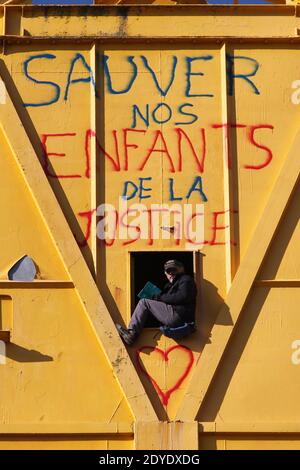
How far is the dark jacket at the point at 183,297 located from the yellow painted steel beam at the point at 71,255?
0.81 metres

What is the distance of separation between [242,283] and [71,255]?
2227mm

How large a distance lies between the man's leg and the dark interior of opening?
Result: 0.59ft

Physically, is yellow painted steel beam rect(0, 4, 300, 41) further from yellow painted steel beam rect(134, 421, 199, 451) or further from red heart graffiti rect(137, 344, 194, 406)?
yellow painted steel beam rect(134, 421, 199, 451)

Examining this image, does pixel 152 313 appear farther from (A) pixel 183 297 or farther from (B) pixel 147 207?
(B) pixel 147 207

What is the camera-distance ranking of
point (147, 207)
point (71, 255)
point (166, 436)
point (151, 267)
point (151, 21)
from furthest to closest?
point (151, 267) → point (151, 21) → point (147, 207) → point (71, 255) → point (166, 436)

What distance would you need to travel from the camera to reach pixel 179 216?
14.0 meters

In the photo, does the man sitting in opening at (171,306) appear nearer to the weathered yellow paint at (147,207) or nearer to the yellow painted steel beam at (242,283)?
the weathered yellow paint at (147,207)


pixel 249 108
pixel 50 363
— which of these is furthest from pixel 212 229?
pixel 50 363

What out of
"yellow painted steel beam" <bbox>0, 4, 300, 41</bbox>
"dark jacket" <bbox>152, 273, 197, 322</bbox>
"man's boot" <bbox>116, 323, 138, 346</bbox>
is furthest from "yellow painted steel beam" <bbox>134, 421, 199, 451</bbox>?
"yellow painted steel beam" <bbox>0, 4, 300, 41</bbox>

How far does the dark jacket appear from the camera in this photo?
44.1ft

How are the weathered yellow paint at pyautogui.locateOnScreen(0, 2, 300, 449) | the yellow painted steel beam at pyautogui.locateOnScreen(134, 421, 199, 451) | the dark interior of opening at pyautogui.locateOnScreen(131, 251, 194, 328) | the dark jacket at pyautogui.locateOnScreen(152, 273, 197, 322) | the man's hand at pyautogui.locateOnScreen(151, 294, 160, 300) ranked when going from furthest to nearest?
1. the dark interior of opening at pyautogui.locateOnScreen(131, 251, 194, 328)
2. the man's hand at pyautogui.locateOnScreen(151, 294, 160, 300)
3. the dark jacket at pyautogui.locateOnScreen(152, 273, 197, 322)
4. the weathered yellow paint at pyautogui.locateOnScreen(0, 2, 300, 449)
5. the yellow painted steel beam at pyautogui.locateOnScreen(134, 421, 199, 451)

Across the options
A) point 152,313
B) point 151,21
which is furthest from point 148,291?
point 151,21

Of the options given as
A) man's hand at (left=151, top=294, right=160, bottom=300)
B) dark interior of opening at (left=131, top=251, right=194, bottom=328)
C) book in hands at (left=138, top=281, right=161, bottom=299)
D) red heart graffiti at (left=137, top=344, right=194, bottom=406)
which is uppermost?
dark interior of opening at (left=131, top=251, right=194, bottom=328)

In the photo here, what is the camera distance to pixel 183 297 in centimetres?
Result: 1341
